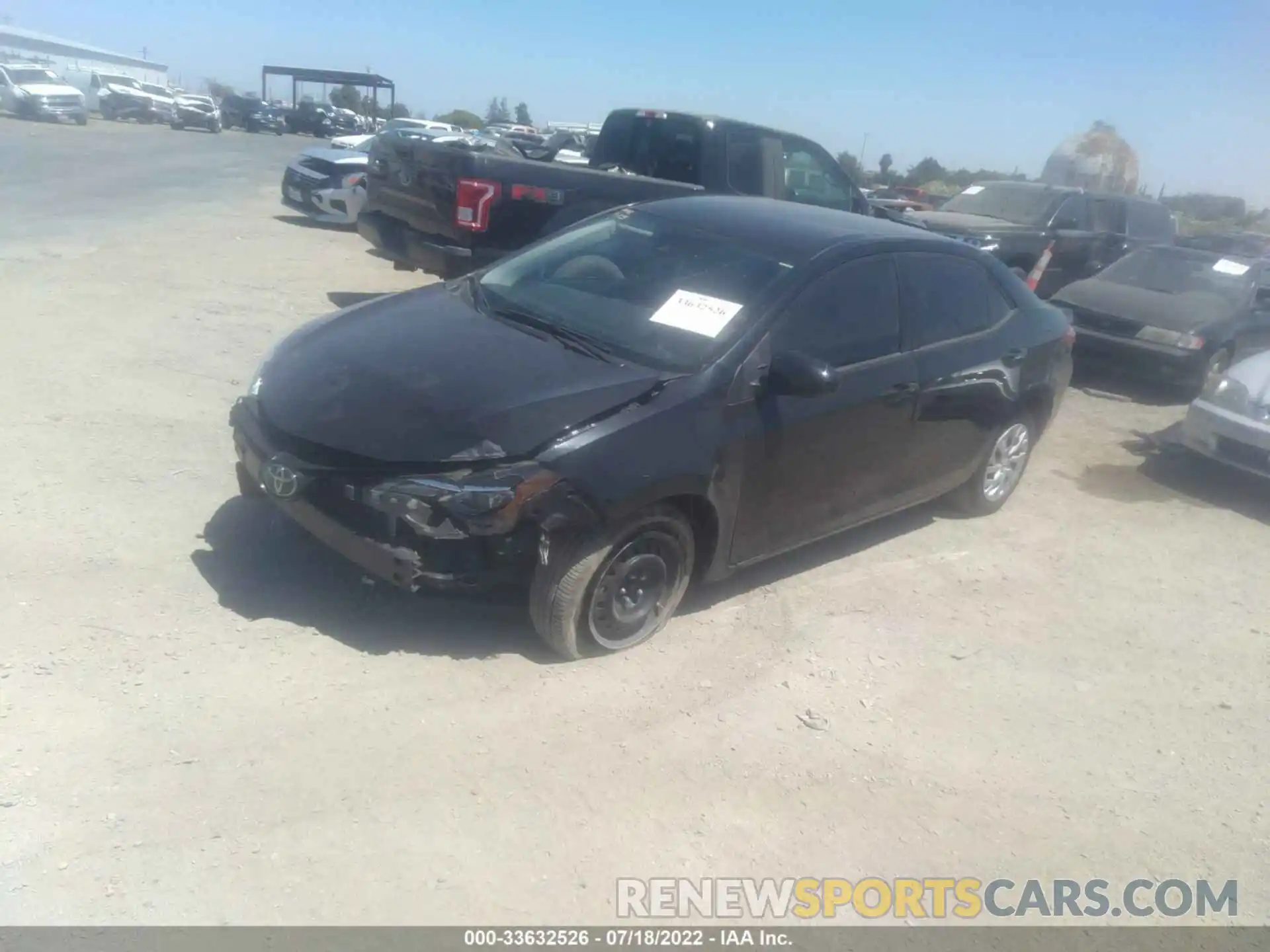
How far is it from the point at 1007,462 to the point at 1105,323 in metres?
4.68

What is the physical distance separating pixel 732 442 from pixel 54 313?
19.4 feet

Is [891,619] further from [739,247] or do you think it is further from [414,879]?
[414,879]

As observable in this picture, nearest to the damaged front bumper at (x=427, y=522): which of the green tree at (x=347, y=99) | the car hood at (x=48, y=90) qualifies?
the car hood at (x=48, y=90)

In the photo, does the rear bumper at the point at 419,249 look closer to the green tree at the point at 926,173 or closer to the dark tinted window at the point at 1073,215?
the dark tinted window at the point at 1073,215

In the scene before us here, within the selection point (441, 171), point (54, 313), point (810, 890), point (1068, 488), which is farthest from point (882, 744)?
point (54, 313)

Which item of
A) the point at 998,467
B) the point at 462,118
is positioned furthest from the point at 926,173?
the point at 998,467

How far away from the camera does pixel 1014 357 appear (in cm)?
578

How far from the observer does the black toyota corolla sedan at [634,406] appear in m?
3.69

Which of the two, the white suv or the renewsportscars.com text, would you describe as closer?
the renewsportscars.com text

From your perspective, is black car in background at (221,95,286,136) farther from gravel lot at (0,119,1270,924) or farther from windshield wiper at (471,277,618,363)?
windshield wiper at (471,277,618,363)

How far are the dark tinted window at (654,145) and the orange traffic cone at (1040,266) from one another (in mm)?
4530

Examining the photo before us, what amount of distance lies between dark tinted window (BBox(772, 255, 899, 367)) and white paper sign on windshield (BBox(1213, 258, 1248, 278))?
7.11 metres

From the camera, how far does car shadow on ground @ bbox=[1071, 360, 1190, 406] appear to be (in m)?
9.98

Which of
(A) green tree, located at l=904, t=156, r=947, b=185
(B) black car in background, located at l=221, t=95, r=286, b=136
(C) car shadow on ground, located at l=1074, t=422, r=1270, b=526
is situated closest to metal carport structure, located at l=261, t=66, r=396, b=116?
(B) black car in background, located at l=221, t=95, r=286, b=136
